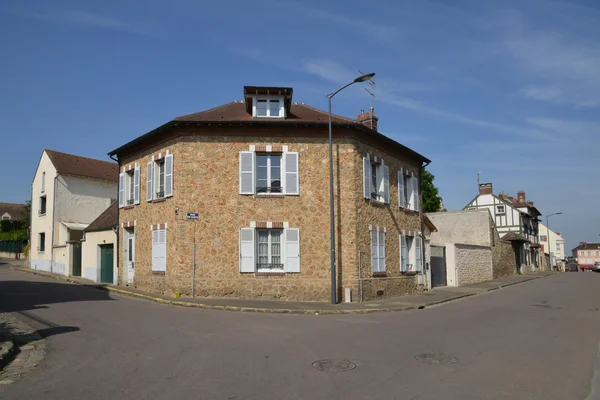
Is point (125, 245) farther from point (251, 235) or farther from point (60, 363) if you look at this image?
point (60, 363)

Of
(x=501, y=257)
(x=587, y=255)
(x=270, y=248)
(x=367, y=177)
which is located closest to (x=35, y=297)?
(x=270, y=248)

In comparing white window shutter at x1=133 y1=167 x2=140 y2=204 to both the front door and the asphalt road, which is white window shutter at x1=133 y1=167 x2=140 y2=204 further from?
the asphalt road

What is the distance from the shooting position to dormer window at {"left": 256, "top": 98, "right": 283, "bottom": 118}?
1888 cm

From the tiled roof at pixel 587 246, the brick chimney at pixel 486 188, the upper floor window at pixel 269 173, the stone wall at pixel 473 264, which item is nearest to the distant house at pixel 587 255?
the tiled roof at pixel 587 246

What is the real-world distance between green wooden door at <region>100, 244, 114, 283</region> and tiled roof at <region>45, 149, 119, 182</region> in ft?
35.2

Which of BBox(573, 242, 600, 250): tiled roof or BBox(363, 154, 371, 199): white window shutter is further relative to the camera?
BBox(573, 242, 600, 250): tiled roof

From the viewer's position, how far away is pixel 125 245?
21.8 m

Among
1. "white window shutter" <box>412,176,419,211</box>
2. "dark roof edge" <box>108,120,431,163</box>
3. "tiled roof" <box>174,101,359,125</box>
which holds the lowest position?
"white window shutter" <box>412,176,419,211</box>

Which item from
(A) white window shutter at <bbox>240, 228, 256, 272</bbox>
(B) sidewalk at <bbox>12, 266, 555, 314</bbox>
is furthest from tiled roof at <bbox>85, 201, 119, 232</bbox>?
(A) white window shutter at <bbox>240, 228, 256, 272</bbox>

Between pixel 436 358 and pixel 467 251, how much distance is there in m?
22.5

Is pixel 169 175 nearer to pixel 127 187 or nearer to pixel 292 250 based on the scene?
pixel 127 187

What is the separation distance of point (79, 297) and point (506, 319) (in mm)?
14078

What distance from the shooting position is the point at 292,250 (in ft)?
58.4

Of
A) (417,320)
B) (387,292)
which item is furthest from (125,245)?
(417,320)
